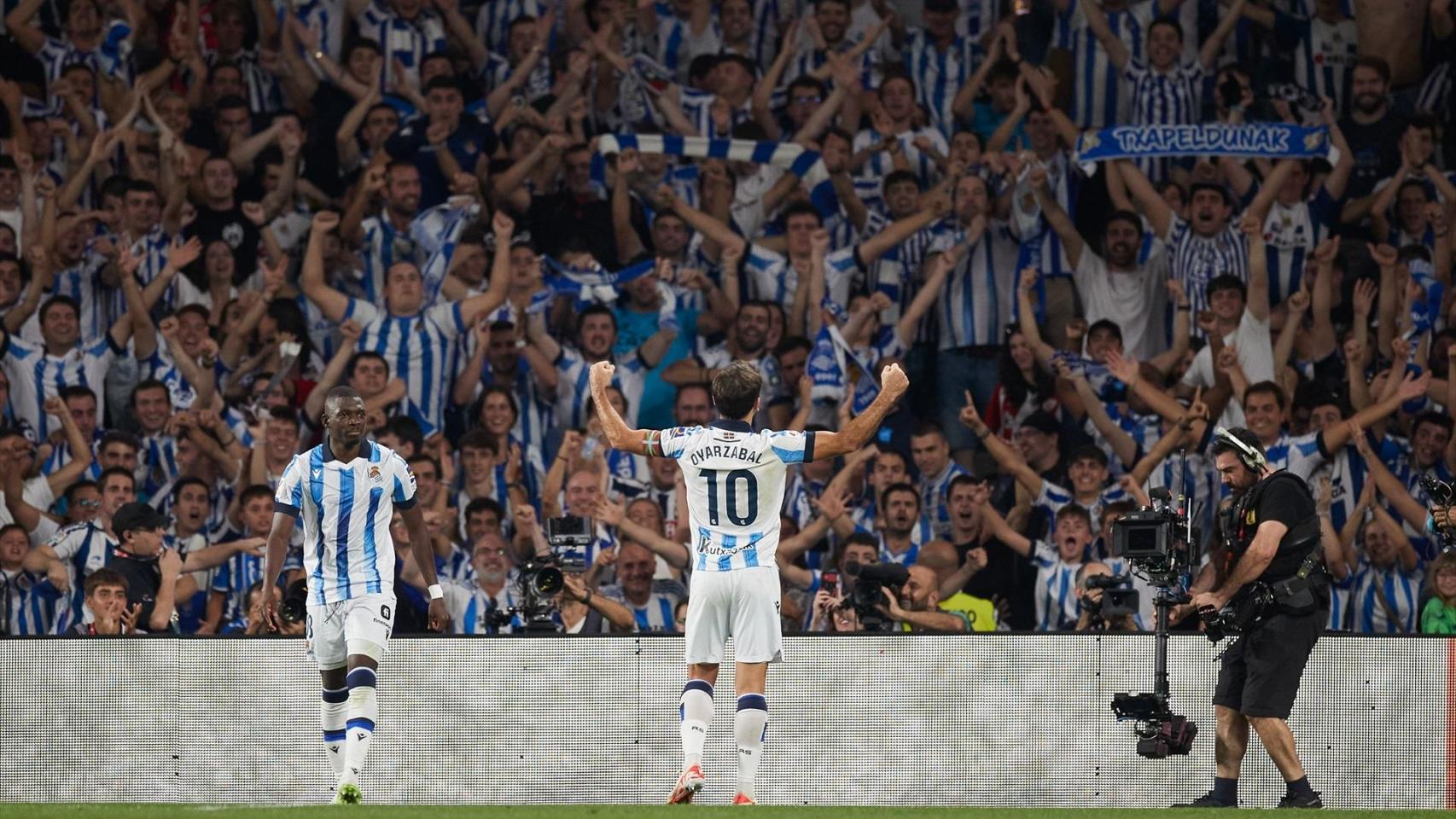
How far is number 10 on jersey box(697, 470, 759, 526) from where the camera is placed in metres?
10.2

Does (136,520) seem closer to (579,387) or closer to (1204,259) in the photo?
(579,387)

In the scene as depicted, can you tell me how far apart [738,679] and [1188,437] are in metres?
6.46

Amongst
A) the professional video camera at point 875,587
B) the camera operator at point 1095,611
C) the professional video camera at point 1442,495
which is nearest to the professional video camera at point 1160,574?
the camera operator at point 1095,611

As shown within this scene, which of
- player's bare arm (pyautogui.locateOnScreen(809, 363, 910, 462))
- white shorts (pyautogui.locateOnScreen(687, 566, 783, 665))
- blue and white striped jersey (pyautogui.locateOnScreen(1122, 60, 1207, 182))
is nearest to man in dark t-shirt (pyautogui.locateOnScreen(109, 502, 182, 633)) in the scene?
white shorts (pyautogui.locateOnScreen(687, 566, 783, 665))

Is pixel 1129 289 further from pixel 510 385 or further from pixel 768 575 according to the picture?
pixel 768 575

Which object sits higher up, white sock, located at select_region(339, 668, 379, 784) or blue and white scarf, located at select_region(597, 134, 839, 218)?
blue and white scarf, located at select_region(597, 134, 839, 218)

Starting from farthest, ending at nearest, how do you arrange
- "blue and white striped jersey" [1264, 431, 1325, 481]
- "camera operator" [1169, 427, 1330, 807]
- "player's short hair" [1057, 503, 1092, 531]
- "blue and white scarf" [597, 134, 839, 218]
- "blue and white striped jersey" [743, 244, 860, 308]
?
1. "blue and white scarf" [597, 134, 839, 218]
2. "blue and white striped jersey" [743, 244, 860, 308]
3. "blue and white striped jersey" [1264, 431, 1325, 481]
4. "player's short hair" [1057, 503, 1092, 531]
5. "camera operator" [1169, 427, 1330, 807]

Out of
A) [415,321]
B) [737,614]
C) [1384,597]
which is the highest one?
[415,321]

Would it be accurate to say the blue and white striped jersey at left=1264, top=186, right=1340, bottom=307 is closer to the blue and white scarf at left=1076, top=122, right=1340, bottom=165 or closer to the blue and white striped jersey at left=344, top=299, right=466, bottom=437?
the blue and white scarf at left=1076, top=122, right=1340, bottom=165

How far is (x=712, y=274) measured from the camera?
56.3 ft

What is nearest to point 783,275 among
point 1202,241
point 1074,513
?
point 1202,241

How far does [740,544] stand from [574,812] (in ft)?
4.73

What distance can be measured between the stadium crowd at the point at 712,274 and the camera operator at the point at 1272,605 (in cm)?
281

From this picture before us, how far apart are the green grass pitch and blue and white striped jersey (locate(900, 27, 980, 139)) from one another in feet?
27.7
